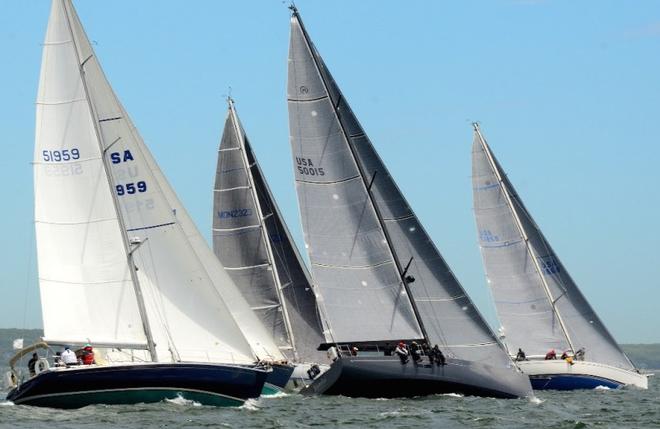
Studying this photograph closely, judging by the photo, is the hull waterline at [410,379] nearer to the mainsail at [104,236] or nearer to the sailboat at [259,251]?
the mainsail at [104,236]

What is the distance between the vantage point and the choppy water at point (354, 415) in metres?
28.2

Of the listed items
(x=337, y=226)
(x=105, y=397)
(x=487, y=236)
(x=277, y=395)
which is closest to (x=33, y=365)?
(x=105, y=397)

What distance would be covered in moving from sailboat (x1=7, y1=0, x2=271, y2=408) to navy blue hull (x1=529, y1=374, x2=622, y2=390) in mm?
17623

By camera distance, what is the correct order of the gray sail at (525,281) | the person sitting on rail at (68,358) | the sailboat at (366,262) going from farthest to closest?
1. the gray sail at (525,281)
2. the sailboat at (366,262)
3. the person sitting on rail at (68,358)

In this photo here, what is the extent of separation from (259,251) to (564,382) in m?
11.3

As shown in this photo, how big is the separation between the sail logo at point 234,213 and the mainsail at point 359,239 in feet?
34.5

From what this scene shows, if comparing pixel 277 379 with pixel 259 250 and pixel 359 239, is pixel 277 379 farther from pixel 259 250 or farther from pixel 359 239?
pixel 259 250

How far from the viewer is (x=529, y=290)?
51312mm

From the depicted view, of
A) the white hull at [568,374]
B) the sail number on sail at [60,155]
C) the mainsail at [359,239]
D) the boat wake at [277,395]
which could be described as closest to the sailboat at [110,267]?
the sail number on sail at [60,155]

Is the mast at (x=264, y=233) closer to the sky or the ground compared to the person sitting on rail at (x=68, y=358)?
closer to the sky

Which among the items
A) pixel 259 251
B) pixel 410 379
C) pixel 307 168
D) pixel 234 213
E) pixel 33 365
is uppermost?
pixel 307 168

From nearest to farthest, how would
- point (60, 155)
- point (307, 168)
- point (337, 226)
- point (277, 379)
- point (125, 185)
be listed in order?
point (60, 155) < point (125, 185) < point (337, 226) < point (307, 168) < point (277, 379)

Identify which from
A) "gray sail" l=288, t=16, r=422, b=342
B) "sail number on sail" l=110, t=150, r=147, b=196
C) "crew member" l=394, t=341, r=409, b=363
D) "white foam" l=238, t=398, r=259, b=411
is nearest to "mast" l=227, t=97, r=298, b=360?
"gray sail" l=288, t=16, r=422, b=342

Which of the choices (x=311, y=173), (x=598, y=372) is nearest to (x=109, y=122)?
(x=311, y=173)
